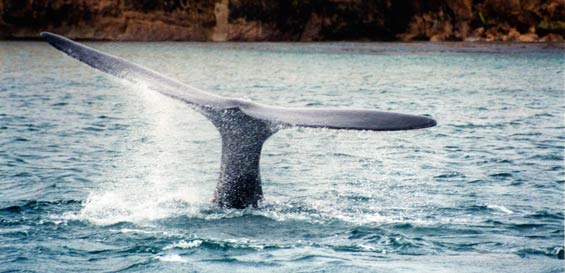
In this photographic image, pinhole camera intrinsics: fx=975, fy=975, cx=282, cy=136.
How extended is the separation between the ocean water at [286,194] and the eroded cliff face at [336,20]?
2851 inches

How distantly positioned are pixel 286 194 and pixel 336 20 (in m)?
91.1

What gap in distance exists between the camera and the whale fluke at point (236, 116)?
361 inches

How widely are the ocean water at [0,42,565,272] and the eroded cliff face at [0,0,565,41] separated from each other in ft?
238

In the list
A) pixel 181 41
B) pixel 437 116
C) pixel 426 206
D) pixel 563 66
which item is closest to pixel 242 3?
pixel 181 41

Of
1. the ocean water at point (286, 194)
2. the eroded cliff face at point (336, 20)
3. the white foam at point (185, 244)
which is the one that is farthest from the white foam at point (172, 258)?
the eroded cliff face at point (336, 20)

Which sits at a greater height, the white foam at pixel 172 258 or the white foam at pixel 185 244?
the white foam at pixel 185 244

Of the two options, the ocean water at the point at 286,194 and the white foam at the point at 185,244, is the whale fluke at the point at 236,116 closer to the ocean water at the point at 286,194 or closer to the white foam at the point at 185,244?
the ocean water at the point at 286,194

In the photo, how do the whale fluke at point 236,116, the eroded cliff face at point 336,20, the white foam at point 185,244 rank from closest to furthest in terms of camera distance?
1. the whale fluke at point 236,116
2. the white foam at point 185,244
3. the eroded cliff face at point 336,20

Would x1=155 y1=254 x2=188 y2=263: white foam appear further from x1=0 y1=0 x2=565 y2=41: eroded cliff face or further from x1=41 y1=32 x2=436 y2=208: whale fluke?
x1=0 y1=0 x2=565 y2=41: eroded cliff face

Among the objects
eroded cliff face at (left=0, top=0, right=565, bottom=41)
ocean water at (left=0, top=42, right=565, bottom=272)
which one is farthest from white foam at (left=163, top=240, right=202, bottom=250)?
eroded cliff face at (left=0, top=0, right=565, bottom=41)

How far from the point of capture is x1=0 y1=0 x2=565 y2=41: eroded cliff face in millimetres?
102688

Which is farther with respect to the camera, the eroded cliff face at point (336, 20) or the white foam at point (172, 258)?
the eroded cliff face at point (336, 20)

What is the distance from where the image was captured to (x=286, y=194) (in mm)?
13125

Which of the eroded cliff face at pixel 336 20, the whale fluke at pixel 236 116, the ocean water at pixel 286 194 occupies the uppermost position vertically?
the whale fluke at pixel 236 116
